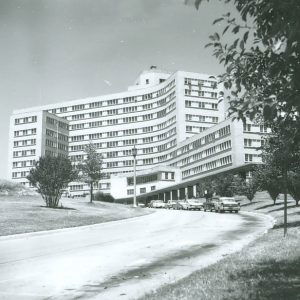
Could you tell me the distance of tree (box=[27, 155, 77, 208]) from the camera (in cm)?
3909

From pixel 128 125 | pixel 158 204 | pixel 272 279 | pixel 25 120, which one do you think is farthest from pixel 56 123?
pixel 272 279

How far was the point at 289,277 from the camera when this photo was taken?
7.31 metres

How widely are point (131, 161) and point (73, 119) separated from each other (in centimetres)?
2591

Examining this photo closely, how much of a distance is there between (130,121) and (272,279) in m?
134

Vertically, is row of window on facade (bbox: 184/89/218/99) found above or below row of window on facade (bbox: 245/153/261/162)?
above

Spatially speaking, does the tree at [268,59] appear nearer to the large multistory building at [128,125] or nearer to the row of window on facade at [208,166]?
the row of window on facade at [208,166]

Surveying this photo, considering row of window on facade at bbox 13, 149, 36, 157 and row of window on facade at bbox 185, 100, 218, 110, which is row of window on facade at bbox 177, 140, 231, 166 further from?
row of window on facade at bbox 13, 149, 36, 157

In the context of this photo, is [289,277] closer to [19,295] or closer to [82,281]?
[82,281]

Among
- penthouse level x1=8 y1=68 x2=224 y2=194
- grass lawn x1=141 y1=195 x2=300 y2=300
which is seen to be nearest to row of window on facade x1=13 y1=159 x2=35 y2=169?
penthouse level x1=8 y1=68 x2=224 y2=194

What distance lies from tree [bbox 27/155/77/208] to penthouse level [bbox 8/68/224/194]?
8241 centimetres

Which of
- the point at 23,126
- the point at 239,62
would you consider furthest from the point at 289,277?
the point at 23,126

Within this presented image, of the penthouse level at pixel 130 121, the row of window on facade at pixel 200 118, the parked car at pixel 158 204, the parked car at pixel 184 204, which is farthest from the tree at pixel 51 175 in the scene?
the row of window on facade at pixel 200 118

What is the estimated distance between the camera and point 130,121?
140125 mm

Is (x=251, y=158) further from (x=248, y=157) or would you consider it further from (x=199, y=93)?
(x=199, y=93)
